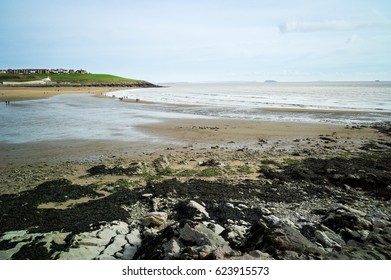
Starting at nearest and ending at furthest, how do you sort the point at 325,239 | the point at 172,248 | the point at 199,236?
1. the point at 172,248
2. the point at 199,236
3. the point at 325,239

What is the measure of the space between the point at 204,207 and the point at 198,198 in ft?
2.56

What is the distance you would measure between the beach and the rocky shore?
3cm

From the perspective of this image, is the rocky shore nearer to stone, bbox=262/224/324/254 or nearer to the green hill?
stone, bbox=262/224/324/254

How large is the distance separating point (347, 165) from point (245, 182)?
5294 millimetres

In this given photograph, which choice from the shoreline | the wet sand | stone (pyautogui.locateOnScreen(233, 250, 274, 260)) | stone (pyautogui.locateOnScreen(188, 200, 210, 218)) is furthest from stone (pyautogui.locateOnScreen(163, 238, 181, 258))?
the shoreline

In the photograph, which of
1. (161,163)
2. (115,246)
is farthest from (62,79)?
(115,246)

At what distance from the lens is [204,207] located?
303 inches

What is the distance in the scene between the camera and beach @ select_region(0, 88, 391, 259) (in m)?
5.11

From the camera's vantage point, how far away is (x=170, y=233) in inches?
213

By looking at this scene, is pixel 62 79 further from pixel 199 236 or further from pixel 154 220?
pixel 199 236

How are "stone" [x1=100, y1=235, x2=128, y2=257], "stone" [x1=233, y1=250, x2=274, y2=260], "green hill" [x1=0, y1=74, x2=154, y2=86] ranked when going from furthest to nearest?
"green hill" [x1=0, y1=74, x2=154, y2=86] < "stone" [x1=100, y1=235, x2=128, y2=257] < "stone" [x1=233, y1=250, x2=274, y2=260]
